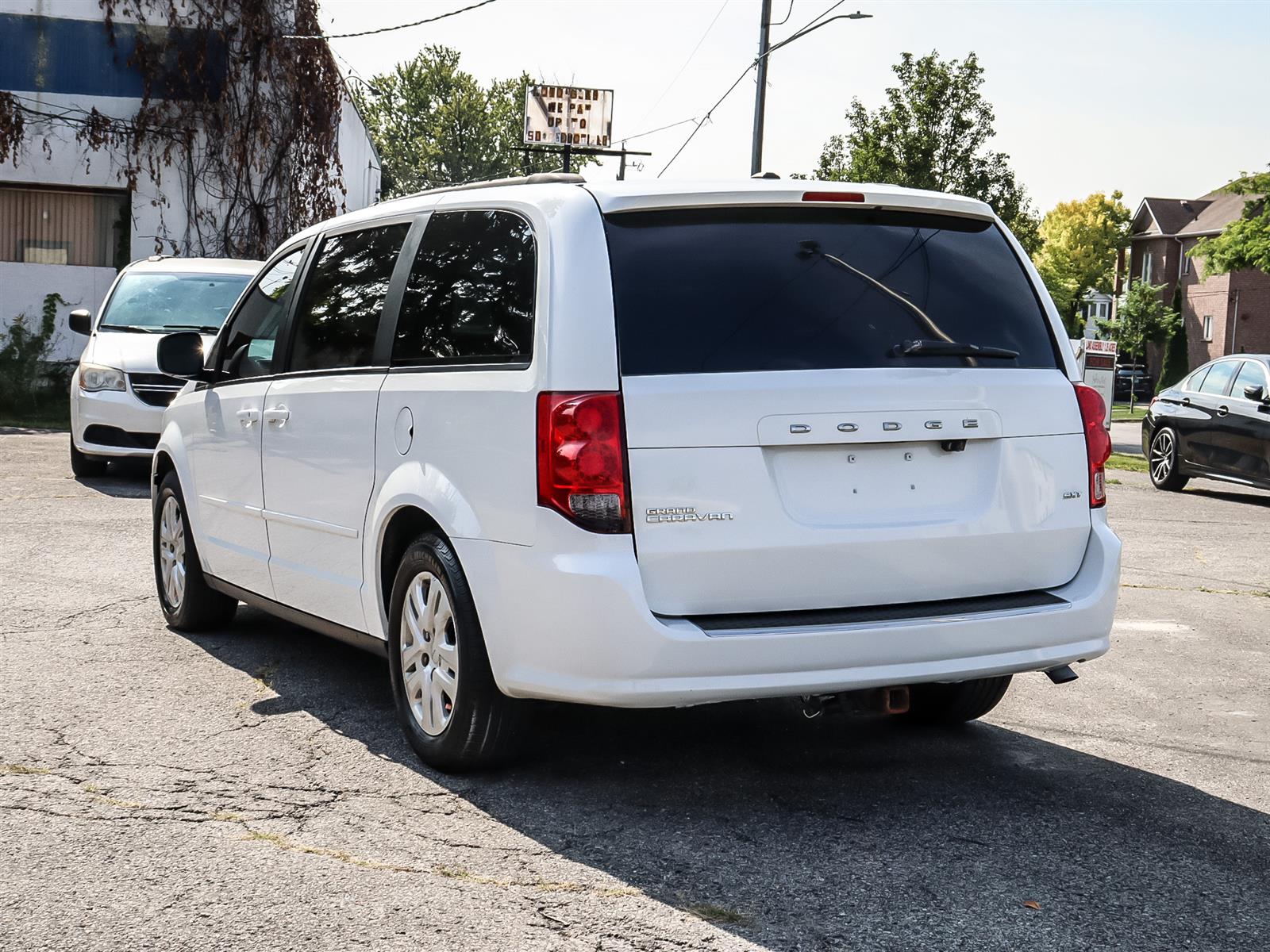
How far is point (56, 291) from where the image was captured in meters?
22.3

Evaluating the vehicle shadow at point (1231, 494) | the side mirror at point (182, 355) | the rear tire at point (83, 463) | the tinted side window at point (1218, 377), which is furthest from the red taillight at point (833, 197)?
the tinted side window at point (1218, 377)

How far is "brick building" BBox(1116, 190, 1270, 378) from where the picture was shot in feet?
229

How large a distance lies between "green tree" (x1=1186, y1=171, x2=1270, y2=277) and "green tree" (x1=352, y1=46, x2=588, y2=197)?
71.8m

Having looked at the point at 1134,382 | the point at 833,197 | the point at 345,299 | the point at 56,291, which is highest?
the point at 833,197

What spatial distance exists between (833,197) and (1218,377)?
43.6 feet

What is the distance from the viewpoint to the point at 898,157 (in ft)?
109

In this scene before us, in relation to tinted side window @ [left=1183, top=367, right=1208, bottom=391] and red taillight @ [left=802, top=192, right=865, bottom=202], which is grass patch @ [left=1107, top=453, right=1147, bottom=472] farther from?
red taillight @ [left=802, top=192, right=865, bottom=202]

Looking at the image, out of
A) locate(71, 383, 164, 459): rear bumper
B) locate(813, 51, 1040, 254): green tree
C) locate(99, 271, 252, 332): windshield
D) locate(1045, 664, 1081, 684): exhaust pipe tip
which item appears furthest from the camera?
locate(813, 51, 1040, 254): green tree

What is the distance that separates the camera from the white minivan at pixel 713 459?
4133 millimetres

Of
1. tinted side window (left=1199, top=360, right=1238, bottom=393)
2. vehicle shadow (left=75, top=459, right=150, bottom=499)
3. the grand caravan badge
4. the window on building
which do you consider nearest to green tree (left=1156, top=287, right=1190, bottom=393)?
tinted side window (left=1199, top=360, right=1238, bottom=393)

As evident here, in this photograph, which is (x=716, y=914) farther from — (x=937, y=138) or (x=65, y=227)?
(x=937, y=138)

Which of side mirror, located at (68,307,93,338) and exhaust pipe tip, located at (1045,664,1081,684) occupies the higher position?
side mirror, located at (68,307,93,338)

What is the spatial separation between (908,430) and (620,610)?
1.00m

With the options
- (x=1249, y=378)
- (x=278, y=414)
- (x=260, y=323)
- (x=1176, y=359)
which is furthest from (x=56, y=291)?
(x=1176, y=359)
